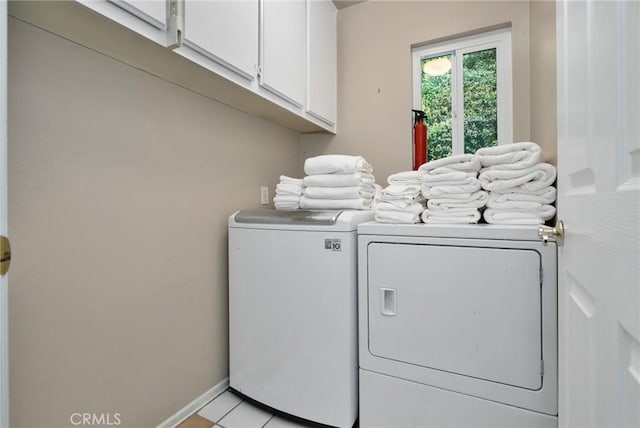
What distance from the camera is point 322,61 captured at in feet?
6.78

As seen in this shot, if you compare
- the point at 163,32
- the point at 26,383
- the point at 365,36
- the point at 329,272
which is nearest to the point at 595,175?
the point at 329,272

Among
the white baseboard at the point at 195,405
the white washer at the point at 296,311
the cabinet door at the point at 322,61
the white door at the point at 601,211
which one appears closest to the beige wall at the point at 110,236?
the white baseboard at the point at 195,405

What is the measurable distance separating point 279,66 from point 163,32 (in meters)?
0.69

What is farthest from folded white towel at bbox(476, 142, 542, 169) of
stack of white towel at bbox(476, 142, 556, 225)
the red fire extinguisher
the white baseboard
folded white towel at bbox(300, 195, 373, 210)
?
the white baseboard

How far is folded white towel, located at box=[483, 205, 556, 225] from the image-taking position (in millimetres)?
1125

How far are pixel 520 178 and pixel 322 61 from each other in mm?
1524

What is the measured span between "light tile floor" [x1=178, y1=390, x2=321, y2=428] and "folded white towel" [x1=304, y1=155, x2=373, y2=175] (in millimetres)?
1277

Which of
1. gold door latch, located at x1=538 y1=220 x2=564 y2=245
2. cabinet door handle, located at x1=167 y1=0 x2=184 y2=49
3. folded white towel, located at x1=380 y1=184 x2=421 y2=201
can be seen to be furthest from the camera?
folded white towel, located at x1=380 y1=184 x2=421 y2=201

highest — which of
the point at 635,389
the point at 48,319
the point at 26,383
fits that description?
the point at 635,389

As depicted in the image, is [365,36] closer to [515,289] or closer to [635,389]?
[515,289]

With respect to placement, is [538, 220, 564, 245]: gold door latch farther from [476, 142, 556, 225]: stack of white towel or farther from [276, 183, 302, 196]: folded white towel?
[276, 183, 302, 196]: folded white towel

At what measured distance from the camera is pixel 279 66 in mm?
1646

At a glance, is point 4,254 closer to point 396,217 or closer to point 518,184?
point 396,217

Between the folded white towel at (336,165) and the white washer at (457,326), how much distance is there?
0.42 m
